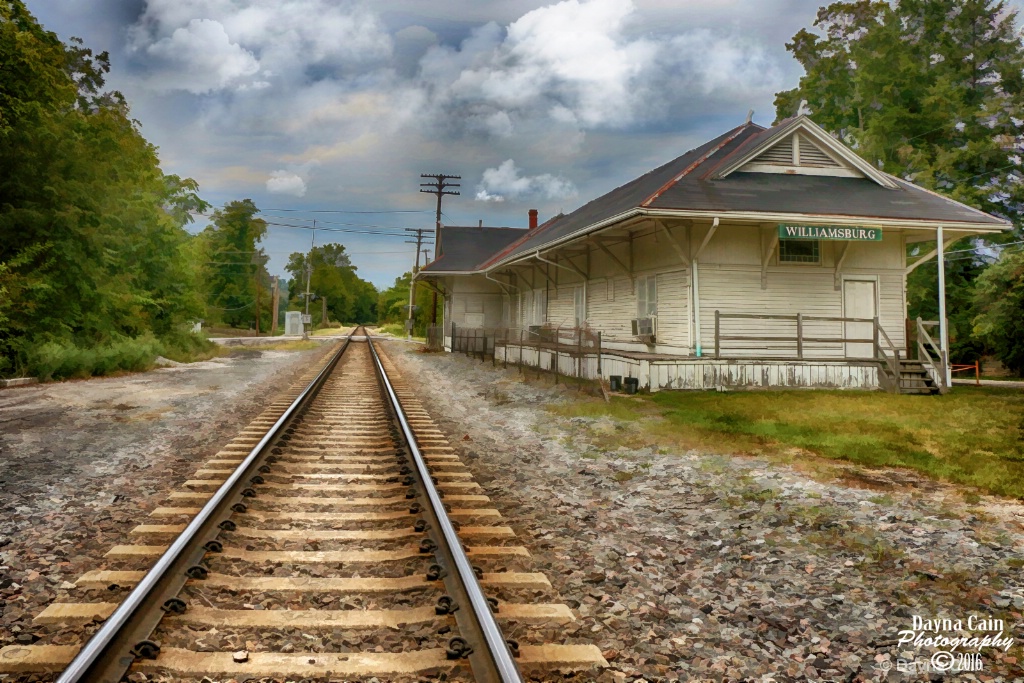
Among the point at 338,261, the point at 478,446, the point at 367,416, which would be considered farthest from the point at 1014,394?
the point at 338,261

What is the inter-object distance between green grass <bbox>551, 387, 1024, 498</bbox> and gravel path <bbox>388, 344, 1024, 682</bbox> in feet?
2.88

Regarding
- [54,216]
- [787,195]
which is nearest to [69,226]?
[54,216]

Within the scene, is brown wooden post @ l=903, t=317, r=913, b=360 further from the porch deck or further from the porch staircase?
the porch staircase

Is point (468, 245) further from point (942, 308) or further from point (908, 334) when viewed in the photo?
point (942, 308)

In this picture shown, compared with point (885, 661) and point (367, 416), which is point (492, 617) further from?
point (367, 416)

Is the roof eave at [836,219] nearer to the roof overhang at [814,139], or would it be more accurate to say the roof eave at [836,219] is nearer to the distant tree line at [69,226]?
the roof overhang at [814,139]

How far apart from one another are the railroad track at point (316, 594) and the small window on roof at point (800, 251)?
12567mm

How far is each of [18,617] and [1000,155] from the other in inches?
1373

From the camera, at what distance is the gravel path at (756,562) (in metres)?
3.08

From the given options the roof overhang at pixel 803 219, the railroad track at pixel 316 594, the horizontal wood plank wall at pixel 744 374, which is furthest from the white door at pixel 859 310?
the railroad track at pixel 316 594

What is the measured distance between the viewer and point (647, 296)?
1670cm

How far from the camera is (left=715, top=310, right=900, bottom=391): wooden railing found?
1401 centimetres

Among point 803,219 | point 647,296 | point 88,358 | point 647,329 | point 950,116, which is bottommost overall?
point 88,358

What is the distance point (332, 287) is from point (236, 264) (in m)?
39.0
